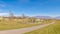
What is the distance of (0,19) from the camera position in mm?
36625

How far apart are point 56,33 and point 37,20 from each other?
120ft

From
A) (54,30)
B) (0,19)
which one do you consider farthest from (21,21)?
(54,30)

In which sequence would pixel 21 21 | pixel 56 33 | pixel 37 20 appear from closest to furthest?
pixel 56 33
pixel 21 21
pixel 37 20

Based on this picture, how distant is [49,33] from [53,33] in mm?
386

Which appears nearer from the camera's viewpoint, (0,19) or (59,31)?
(59,31)

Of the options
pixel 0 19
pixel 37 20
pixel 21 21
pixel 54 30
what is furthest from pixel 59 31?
pixel 37 20

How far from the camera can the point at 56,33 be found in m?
8.71

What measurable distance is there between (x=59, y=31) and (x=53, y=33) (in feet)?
2.25

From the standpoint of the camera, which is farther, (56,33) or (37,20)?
(37,20)

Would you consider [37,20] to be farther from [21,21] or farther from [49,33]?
[49,33]

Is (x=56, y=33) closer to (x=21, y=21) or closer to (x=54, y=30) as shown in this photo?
(x=54, y=30)

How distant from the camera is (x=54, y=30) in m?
9.27

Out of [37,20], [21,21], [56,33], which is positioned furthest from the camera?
[37,20]

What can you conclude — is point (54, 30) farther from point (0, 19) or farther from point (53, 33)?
point (0, 19)
